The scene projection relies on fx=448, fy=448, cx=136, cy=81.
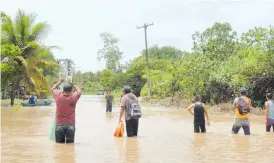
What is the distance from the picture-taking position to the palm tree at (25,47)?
3466 cm

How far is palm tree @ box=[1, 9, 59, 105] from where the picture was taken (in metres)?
34.7

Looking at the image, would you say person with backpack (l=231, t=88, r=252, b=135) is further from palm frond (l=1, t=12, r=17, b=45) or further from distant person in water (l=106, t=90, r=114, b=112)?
palm frond (l=1, t=12, r=17, b=45)

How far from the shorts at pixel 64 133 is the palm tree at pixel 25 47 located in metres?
23.6

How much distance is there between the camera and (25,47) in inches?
1389

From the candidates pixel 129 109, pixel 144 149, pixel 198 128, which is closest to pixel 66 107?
pixel 144 149

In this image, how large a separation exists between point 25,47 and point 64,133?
2541cm

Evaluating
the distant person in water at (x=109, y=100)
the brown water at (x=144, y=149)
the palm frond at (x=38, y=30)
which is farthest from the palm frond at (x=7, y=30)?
the brown water at (x=144, y=149)

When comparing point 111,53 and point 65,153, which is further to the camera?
point 111,53

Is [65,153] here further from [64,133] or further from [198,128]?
[198,128]

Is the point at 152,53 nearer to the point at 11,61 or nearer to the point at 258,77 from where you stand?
the point at 11,61

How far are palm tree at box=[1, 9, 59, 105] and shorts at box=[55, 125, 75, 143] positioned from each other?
2365cm

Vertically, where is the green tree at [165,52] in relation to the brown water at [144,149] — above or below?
above

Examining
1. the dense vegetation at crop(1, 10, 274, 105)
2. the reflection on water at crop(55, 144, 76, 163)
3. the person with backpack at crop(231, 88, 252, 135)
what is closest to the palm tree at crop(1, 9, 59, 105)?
the dense vegetation at crop(1, 10, 274, 105)

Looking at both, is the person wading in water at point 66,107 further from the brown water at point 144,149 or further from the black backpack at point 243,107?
the black backpack at point 243,107
